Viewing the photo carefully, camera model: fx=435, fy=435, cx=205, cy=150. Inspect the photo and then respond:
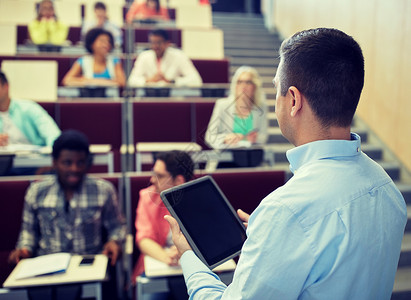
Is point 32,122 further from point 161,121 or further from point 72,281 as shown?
point 72,281

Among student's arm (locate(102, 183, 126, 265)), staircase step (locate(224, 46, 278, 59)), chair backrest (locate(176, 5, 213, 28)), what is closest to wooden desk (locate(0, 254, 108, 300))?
student's arm (locate(102, 183, 126, 265))

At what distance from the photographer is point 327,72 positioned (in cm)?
50

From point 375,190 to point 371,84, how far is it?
2.36 meters

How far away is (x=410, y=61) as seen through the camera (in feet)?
7.48

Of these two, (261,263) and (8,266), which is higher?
(261,263)

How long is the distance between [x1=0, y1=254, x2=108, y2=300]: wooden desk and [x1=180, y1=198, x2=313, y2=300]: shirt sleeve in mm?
668

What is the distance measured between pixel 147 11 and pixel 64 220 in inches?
123

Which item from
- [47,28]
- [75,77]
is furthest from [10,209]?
[47,28]

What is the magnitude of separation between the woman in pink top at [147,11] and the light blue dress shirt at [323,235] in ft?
12.5

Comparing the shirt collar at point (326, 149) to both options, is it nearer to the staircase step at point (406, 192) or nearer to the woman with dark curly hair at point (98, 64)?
the staircase step at point (406, 192)

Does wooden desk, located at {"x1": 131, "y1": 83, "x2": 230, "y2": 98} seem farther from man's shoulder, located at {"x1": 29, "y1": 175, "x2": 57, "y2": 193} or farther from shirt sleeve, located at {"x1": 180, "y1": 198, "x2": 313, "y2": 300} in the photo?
shirt sleeve, located at {"x1": 180, "y1": 198, "x2": 313, "y2": 300}

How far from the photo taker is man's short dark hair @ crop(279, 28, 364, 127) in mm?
500

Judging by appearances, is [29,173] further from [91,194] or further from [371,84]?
[371,84]

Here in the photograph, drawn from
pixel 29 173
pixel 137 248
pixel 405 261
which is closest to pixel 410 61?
pixel 405 261
